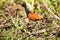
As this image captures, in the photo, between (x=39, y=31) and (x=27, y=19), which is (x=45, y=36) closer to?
(x=39, y=31)

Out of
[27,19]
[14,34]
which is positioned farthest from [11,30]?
[27,19]

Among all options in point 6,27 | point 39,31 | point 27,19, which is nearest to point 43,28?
point 39,31

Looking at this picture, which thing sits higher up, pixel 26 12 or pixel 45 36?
pixel 26 12

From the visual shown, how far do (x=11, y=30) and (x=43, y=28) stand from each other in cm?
49

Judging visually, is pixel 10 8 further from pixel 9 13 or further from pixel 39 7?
pixel 39 7

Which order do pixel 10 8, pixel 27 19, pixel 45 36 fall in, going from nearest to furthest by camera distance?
pixel 45 36 < pixel 27 19 < pixel 10 8

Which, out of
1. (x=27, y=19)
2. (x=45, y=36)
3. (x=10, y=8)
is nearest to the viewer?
(x=45, y=36)

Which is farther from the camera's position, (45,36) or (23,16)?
(23,16)

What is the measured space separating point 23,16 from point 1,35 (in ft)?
1.85

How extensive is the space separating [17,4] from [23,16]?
0.98 feet

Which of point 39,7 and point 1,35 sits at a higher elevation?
point 39,7

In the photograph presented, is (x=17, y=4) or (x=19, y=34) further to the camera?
(x=17, y=4)

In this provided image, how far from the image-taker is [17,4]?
3.66 m

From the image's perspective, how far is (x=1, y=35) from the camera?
3.11m
